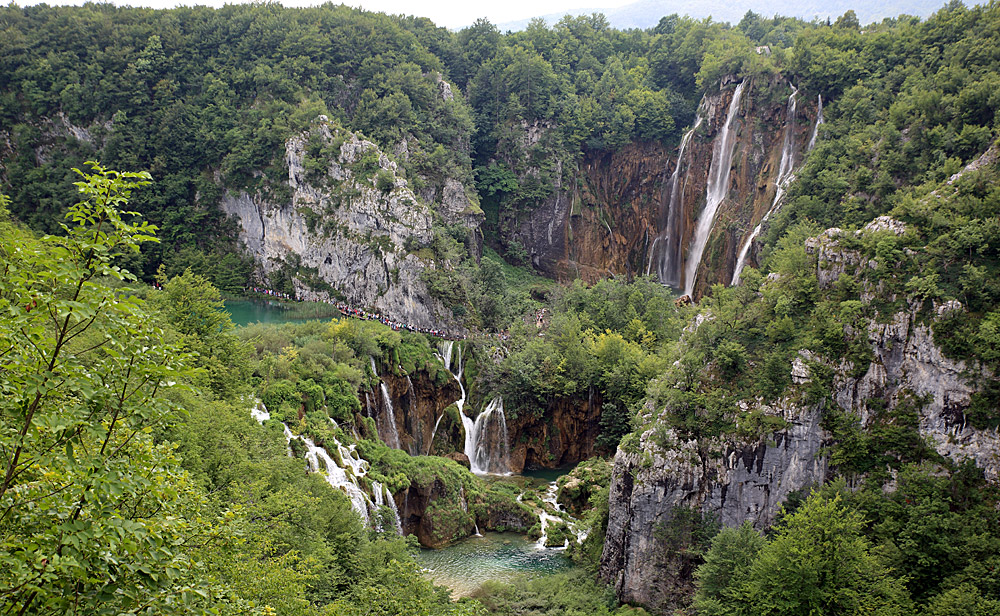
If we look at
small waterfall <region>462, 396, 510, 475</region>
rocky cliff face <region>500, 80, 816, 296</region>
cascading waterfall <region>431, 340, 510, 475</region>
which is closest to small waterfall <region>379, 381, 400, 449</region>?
cascading waterfall <region>431, 340, 510, 475</region>

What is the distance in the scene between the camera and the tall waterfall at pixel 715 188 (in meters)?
58.8

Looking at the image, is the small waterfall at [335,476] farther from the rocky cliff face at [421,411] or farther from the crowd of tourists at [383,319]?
the crowd of tourists at [383,319]

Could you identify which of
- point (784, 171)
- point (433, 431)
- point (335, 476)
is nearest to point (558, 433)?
point (433, 431)

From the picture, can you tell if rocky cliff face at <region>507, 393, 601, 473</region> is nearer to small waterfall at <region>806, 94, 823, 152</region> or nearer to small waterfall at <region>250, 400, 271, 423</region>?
small waterfall at <region>250, 400, 271, 423</region>

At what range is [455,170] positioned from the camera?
63.8m

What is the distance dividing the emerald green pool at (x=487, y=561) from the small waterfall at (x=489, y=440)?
8845 mm

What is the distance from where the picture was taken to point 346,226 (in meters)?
59.0

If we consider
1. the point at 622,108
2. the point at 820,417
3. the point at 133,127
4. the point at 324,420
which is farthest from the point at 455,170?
the point at 820,417

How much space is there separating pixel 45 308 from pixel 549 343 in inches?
1554

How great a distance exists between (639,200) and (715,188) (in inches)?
421

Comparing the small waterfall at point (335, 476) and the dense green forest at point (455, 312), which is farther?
the small waterfall at point (335, 476)

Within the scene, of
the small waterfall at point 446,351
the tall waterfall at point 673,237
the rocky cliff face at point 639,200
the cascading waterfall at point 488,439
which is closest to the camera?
the cascading waterfall at point 488,439

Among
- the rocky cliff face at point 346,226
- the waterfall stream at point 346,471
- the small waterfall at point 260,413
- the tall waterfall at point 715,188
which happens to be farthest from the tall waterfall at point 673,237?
the small waterfall at point 260,413

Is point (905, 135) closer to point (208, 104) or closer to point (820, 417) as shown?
point (820, 417)
